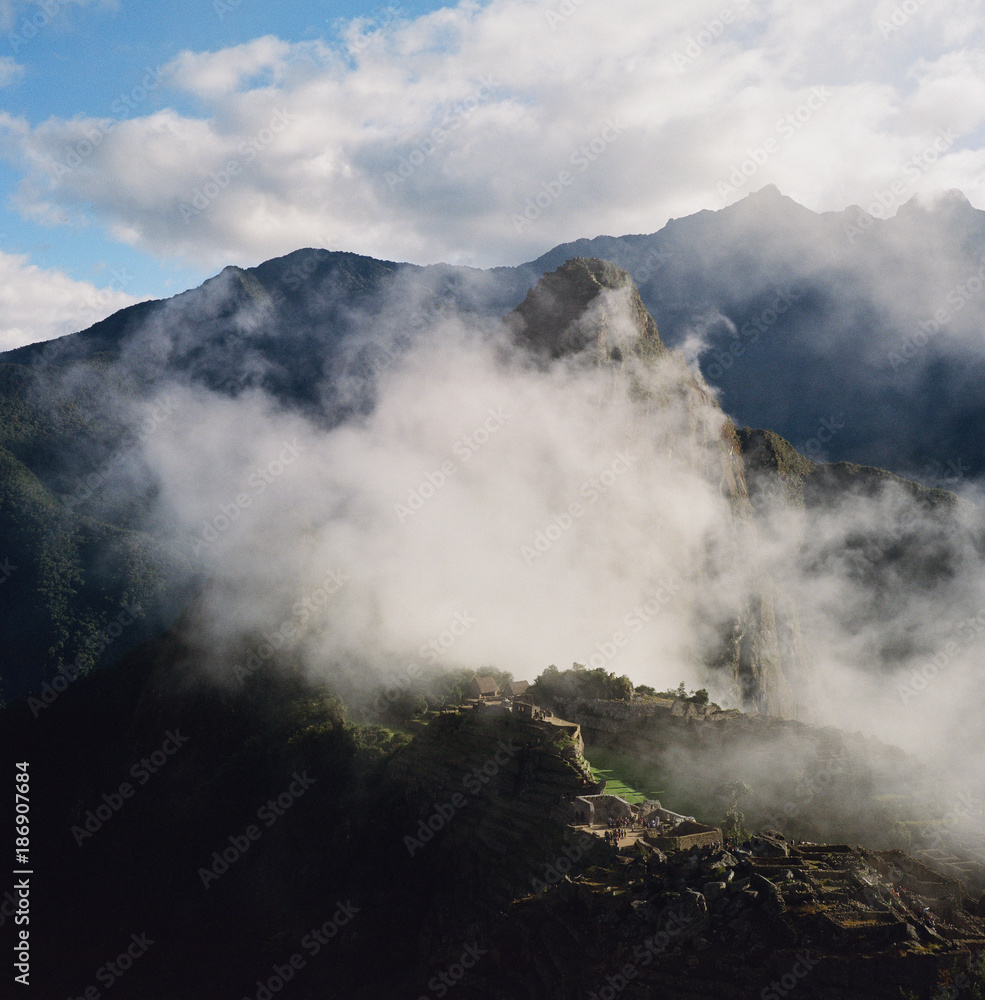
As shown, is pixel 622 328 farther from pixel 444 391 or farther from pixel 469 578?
pixel 469 578

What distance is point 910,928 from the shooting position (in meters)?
15.2

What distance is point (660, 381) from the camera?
317 feet

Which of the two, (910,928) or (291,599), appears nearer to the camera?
(910,928)

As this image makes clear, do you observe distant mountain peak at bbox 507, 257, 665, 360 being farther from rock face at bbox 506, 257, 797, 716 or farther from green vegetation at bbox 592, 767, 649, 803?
green vegetation at bbox 592, 767, 649, 803

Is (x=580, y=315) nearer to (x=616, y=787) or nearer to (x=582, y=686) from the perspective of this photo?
(x=582, y=686)

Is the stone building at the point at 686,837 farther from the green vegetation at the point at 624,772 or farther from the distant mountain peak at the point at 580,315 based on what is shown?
the distant mountain peak at the point at 580,315

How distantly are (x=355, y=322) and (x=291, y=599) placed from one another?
8525cm

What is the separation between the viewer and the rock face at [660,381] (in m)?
89.2

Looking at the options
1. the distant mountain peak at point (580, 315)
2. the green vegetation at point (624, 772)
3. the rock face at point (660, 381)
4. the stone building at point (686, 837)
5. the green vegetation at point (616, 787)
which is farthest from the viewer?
the distant mountain peak at point (580, 315)

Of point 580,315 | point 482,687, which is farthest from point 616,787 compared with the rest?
point 580,315

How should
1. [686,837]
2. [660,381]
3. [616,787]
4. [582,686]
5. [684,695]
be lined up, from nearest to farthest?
1. [686,837]
2. [616,787]
3. [582,686]
4. [684,695]
5. [660,381]

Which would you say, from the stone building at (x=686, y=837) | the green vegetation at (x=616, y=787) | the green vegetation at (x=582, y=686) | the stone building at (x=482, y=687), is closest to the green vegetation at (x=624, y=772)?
the green vegetation at (x=616, y=787)

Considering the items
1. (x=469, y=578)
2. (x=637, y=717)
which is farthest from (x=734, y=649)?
(x=637, y=717)

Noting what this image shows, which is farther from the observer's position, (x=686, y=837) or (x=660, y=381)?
(x=660, y=381)
